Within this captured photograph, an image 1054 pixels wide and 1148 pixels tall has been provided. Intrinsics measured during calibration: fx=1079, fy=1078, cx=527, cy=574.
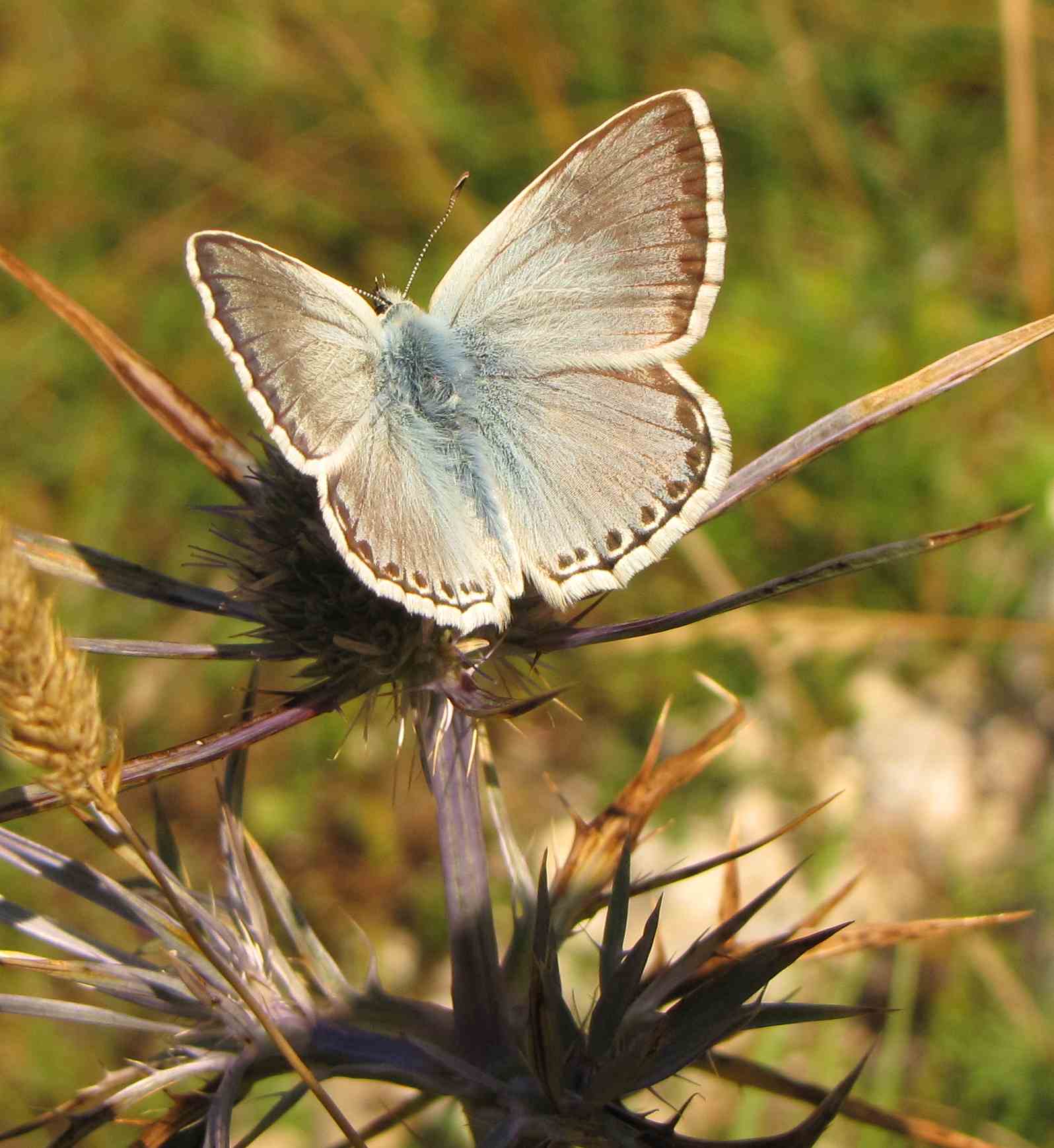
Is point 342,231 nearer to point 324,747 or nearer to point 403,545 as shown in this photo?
point 324,747

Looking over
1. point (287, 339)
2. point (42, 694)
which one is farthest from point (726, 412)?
point (42, 694)

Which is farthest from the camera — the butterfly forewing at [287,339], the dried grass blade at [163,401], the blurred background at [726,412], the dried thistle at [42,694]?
the blurred background at [726,412]

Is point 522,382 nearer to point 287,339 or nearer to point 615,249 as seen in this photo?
point 615,249

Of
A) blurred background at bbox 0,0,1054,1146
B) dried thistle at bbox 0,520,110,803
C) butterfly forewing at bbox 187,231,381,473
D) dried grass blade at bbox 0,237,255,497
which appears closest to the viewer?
dried thistle at bbox 0,520,110,803

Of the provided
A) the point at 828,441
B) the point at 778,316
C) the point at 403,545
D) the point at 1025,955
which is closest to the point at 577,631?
the point at 403,545

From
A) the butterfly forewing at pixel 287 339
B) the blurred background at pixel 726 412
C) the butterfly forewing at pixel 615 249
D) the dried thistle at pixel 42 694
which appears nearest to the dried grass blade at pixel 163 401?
the butterfly forewing at pixel 287 339

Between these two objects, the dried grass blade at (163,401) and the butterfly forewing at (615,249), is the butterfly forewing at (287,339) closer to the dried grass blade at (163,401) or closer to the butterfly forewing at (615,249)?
the dried grass blade at (163,401)

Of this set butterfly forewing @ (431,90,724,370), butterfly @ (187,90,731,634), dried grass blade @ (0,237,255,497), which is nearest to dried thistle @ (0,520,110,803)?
butterfly @ (187,90,731,634)

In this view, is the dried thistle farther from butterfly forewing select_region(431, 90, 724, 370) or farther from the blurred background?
the blurred background
